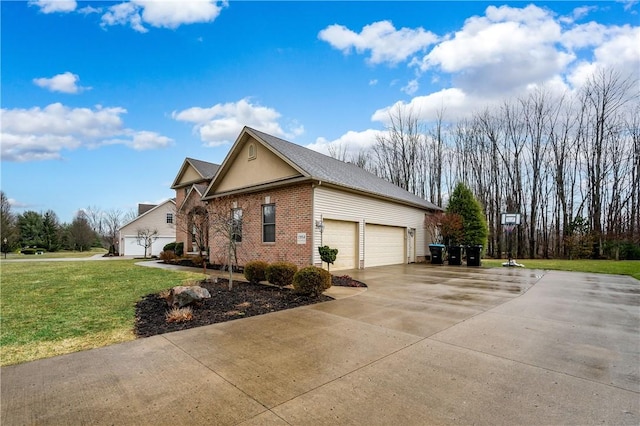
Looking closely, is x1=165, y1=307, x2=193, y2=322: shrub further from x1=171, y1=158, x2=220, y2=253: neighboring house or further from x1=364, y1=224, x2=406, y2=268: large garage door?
x1=171, y1=158, x2=220, y2=253: neighboring house

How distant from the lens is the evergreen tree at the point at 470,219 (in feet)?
62.0

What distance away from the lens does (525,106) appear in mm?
26906

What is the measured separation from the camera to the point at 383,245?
638 inches

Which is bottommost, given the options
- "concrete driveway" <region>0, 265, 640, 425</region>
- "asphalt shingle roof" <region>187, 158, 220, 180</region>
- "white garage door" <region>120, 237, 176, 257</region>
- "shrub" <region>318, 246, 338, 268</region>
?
"white garage door" <region>120, 237, 176, 257</region>

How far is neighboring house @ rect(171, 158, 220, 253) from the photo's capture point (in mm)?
21203

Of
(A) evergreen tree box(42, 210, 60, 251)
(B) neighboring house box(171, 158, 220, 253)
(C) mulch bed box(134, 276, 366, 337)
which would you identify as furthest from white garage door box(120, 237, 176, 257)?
(C) mulch bed box(134, 276, 366, 337)

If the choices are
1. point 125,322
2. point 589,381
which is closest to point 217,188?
point 125,322

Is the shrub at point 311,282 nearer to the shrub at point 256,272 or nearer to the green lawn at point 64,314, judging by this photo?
the shrub at point 256,272

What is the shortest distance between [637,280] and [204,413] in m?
14.9

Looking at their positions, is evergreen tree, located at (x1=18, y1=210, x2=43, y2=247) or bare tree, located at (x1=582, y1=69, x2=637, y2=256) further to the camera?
evergreen tree, located at (x1=18, y1=210, x2=43, y2=247)

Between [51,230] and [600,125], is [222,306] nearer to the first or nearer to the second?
[600,125]

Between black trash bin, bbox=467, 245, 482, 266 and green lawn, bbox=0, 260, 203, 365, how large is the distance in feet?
46.4

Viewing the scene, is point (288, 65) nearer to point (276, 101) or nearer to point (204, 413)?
point (276, 101)

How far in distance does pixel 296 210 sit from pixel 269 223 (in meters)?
1.97
